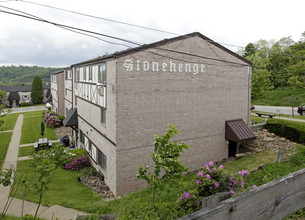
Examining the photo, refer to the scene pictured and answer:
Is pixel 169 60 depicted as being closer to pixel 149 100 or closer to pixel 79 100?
pixel 149 100

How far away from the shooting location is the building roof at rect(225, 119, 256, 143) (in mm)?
16125

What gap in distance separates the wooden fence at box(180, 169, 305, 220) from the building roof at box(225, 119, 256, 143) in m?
14.4

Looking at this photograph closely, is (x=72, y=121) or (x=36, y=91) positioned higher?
(x=36, y=91)

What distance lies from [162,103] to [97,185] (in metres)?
6.74

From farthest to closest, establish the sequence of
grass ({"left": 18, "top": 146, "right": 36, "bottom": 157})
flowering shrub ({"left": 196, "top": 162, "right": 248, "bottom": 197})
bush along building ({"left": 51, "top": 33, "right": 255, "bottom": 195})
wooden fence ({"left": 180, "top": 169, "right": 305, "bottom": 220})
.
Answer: grass ({"left": 18, "top": 146, "right": 36, "bottom": 157}), bush along building ({"left": 51, "top": 33, "right": 255, "bottom": 195}), flowering shrub ({"left": 196, "top": 162, "right": 248, "bottom": 197}), wooden fence ({"left": 180, "top": 169, "right": 305, "bottom": 220})

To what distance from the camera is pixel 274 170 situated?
985cm

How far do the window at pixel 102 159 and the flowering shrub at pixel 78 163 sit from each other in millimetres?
2596

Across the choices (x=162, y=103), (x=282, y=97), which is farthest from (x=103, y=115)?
(x=282, y=97)

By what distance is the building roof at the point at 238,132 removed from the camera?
16.1 metres

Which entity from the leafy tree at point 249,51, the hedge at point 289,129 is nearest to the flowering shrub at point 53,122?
the hedge at point 289,129

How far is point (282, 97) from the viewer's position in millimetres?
43469

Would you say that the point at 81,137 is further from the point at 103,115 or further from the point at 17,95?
the point at 17,95

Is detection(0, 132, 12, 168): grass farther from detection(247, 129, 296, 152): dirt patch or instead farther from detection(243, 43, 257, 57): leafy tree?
detection(243, 43, 257, 57): leafy tree

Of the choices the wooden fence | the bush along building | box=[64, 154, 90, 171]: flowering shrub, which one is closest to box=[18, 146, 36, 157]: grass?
box=[64, 154, 90, 171]: flowering shrub
